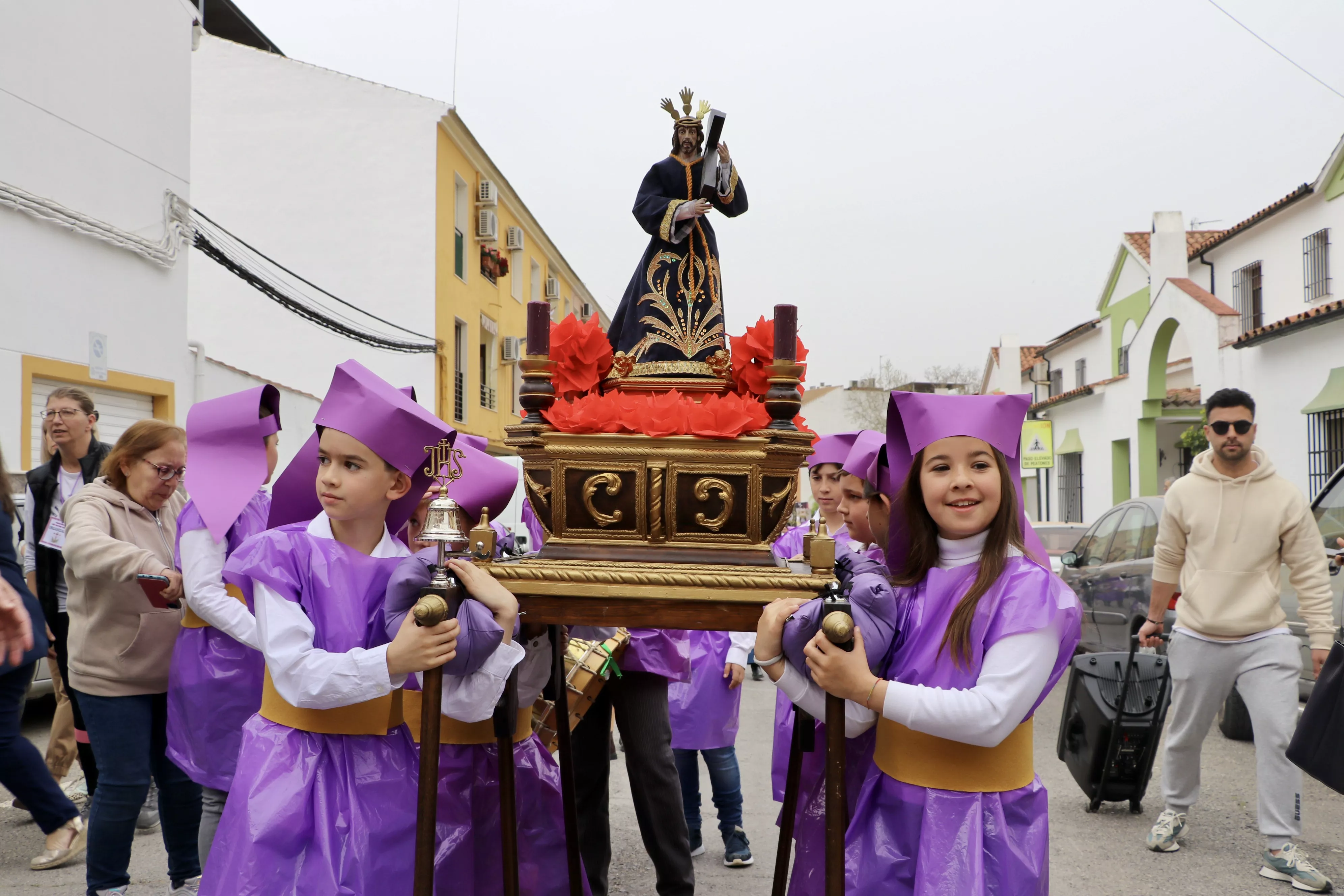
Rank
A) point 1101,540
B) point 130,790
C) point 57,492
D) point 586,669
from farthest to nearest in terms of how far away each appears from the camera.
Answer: point 1101,540 < point 57,492 < point 130,790 < point 586,669

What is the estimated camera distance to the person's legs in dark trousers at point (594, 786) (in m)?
3.83

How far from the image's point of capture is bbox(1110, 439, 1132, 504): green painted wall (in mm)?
20656

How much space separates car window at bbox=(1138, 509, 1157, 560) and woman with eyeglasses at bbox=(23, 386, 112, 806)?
721 cm

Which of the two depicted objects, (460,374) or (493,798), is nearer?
(493,798)

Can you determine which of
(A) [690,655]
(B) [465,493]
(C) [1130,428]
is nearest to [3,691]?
(B) [465,493]

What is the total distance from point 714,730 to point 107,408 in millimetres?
8225

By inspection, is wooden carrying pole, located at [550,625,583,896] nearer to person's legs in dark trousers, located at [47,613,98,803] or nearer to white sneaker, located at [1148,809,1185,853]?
person's legs in dark trousers, located at [47,613,98,803]

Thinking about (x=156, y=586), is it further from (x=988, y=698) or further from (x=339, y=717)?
(x=988, y=698)

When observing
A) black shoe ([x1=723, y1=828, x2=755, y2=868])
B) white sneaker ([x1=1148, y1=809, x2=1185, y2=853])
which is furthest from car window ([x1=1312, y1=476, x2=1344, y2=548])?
black shoe ([x1=723, y1=828, x2=755, y2=868])

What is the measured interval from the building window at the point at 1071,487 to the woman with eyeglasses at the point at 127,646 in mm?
21598

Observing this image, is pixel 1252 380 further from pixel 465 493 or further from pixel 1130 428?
pixel 465 493

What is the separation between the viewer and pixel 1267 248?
53.8 ft

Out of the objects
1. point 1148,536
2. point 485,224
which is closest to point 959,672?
point 1148,536

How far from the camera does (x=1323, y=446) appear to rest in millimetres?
12461
